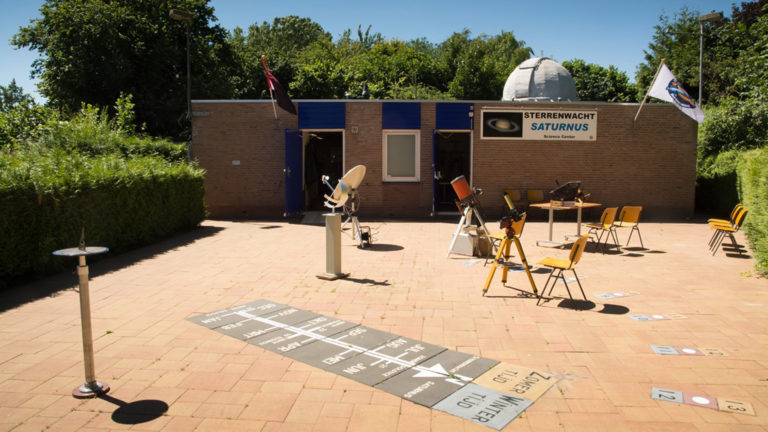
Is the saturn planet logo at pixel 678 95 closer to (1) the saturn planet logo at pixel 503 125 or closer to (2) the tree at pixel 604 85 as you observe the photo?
(1) the saturn planet logo at pixel 503 125

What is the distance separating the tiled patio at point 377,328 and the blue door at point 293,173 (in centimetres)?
627

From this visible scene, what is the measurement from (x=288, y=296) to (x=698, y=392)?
4.75 metres

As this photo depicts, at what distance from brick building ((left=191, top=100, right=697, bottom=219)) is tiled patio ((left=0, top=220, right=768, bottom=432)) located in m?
6.71

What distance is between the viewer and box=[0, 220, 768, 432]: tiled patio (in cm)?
374

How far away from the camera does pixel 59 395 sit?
404 cm

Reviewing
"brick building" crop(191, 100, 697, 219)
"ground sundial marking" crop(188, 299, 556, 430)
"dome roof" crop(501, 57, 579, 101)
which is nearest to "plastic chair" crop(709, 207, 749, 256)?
"brick building" crop(191, 100, 697, 219)

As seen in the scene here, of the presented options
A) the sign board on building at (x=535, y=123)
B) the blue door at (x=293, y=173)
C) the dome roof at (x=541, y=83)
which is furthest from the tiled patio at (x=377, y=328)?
the dome roof at (x=541, y=83)

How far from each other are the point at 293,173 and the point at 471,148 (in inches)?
221

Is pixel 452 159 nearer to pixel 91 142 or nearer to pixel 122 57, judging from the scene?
pixel 91 142

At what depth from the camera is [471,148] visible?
16500 mm

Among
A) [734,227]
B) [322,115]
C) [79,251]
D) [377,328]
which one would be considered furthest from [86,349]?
[322,115]

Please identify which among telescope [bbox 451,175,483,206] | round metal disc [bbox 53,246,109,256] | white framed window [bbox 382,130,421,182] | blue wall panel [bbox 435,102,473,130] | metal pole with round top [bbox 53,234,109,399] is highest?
blue wall panel [bbox 435,102,473,130]

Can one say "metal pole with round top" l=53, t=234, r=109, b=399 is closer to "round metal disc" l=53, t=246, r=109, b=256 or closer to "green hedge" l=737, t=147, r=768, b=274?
"round metal disc" l=53, t=246, r=109, b=256

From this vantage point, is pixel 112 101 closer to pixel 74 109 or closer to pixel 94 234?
pixel 74 109
